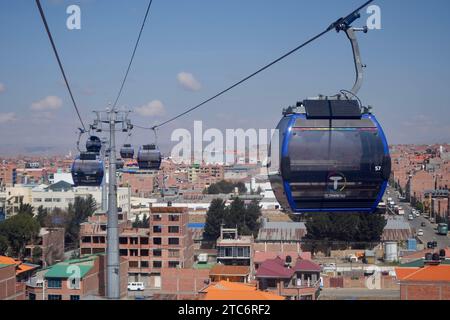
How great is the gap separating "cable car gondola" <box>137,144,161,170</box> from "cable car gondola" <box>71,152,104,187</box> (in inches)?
38.7

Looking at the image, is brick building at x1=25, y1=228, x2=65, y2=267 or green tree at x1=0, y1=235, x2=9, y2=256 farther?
brick building at x1=25, y1=228, x2=65, y2=267

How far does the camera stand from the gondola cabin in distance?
6.02ft

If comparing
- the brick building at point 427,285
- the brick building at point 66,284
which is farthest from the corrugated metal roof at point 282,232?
the brick building at point 427,285

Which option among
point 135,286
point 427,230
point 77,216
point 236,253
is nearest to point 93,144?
point 135,286

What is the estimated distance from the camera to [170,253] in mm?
8859

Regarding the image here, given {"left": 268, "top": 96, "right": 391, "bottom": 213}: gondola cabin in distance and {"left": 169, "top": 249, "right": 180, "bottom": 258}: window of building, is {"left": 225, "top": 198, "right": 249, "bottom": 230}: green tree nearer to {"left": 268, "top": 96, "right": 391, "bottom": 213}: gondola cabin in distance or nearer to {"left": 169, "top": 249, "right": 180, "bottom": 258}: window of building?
{"left": 169, "top": 249, "right": 180, "bottom": 258}: window of building

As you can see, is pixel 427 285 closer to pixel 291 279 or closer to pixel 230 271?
pixel 291 279

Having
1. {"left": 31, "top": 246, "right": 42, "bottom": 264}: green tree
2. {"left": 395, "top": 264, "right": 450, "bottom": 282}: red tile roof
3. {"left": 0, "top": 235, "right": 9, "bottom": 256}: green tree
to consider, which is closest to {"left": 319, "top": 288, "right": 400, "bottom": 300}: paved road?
{"left": 395, "top": 264, "right": 450, "bottom": 282}: red tile roof

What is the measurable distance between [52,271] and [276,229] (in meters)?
5.97

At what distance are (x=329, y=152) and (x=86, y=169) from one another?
2.80 meters

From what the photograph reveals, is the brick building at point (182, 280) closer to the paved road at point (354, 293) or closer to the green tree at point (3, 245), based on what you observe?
the paved road at point (354, 293)

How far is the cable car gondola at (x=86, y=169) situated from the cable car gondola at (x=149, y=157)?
3.22 ft

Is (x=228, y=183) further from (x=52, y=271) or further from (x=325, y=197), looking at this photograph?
(x=325, y=197)
